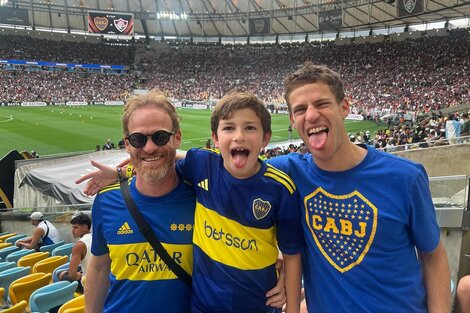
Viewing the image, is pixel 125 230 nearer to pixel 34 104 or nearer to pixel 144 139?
pixel 144 139

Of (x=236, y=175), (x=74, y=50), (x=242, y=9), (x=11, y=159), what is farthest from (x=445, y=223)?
(x=74, y=50)

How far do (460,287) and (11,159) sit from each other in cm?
1478

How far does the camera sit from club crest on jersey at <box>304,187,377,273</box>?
2219 millimetres

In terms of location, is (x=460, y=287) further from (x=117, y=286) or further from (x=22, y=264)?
(x=22, y=264)

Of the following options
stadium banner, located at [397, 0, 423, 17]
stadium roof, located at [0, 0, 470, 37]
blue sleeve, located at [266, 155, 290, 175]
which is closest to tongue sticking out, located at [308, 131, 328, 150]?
blue sleeve, located at [266, 155, 290, 175]

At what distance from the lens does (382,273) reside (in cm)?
218

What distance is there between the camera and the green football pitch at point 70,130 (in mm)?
23562

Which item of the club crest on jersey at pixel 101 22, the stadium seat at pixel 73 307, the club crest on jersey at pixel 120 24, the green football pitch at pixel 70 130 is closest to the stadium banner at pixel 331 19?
the green football pitch at pixel 70 130

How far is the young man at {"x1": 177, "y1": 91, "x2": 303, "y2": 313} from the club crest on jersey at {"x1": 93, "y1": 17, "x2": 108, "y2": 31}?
60.6 metres

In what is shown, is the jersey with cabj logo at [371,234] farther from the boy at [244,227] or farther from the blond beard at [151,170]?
the blond beard at [151,170]

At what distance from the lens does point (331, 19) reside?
44.3m

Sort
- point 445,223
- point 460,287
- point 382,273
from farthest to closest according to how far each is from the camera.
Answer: point 445,223 < point 460,287 < point 382,273

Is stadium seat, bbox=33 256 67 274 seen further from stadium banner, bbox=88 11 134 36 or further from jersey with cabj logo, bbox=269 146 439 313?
stadium banner, bbox=88 11 134 36

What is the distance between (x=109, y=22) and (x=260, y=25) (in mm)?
22936
